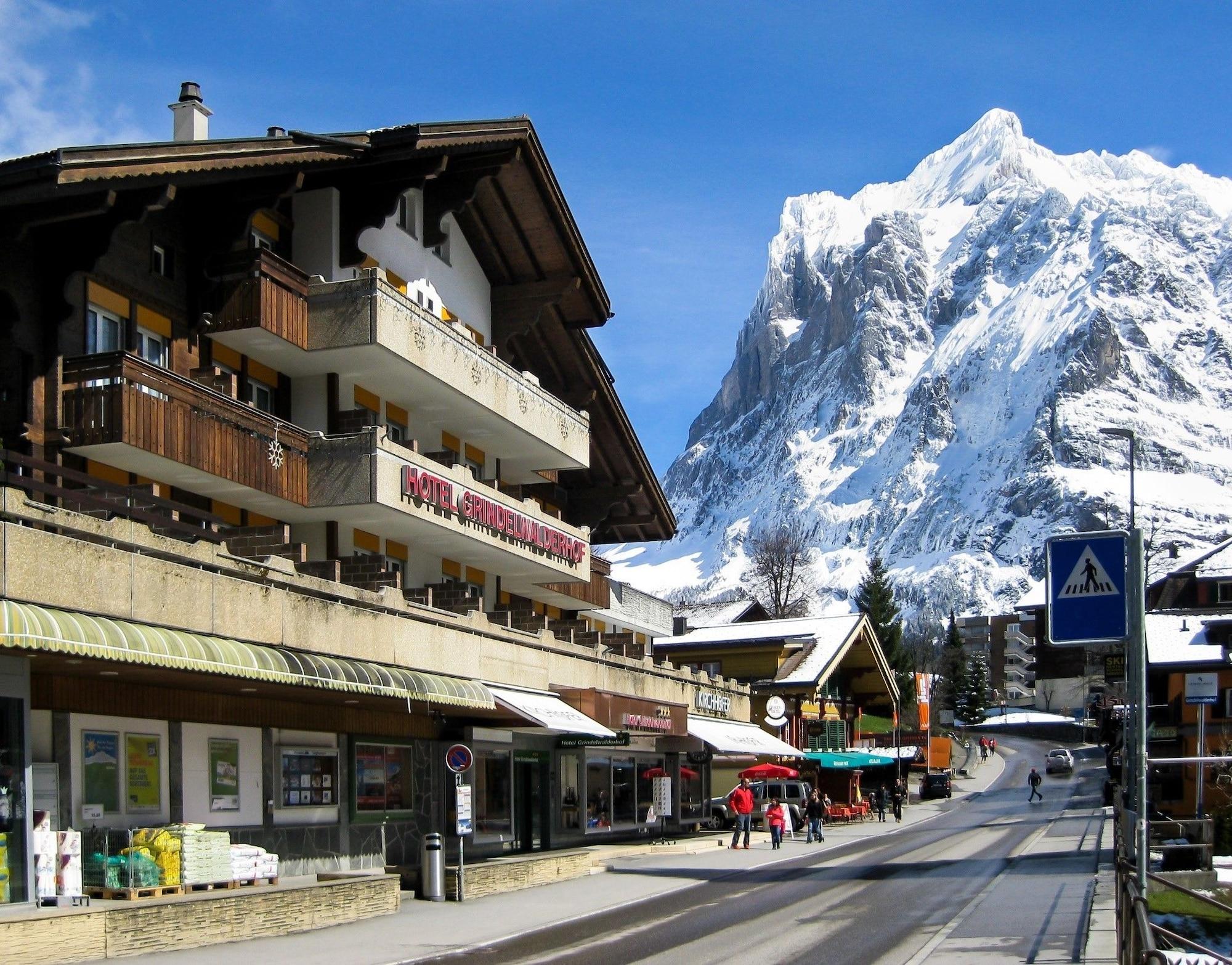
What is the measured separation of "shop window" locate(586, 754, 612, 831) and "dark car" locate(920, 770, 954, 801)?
138ft

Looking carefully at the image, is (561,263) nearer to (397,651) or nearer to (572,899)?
(397,651)

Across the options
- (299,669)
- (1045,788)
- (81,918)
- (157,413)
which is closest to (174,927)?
(81,918)

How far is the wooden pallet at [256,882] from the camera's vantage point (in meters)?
22.4

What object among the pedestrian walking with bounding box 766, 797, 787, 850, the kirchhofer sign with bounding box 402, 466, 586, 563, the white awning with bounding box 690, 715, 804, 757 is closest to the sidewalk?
the pedestrian walking with bounding box 766, 797, 787, 850

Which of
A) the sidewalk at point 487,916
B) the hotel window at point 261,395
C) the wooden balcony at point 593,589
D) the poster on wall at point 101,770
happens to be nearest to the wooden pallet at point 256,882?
the sidewalk at point 487,916

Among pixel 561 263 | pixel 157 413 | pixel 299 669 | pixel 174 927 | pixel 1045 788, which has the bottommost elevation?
pixel 1045 788

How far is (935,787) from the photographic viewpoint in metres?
80.1

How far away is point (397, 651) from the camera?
89.6 ft

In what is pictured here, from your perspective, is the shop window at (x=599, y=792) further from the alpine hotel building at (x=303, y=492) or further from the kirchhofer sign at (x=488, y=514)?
the kirchhofer sign at (x=488, y=514)

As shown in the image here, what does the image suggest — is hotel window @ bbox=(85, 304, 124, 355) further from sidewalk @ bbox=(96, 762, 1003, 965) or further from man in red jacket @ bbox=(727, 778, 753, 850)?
man in red jacket @ bbox=(727, 778, 753, 850)

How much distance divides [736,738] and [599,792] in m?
8.06

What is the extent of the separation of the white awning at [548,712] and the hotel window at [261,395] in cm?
687

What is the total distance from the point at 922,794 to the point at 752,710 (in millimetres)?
20989

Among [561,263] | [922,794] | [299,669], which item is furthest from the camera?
[922,794]
